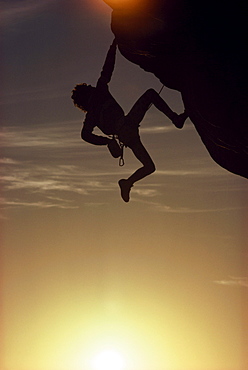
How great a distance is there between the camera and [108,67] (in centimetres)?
1567

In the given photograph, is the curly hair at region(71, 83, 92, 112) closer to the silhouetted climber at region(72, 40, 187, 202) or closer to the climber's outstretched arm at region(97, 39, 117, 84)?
the silhouetted climber at region(72, 40, 187, 202)

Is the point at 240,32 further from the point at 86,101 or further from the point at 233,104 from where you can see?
the point at 86,101

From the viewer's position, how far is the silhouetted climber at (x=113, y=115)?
15703 mm

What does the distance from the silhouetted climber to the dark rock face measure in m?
0.62

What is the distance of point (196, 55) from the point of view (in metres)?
15.0

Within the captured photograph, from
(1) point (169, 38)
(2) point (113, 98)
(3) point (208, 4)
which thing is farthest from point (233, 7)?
(2) point (113, 98)

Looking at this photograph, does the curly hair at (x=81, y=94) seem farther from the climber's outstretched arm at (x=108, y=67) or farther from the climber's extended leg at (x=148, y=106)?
the climber's extended leg at (x=148, y=106)

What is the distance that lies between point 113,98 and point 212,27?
2.78 metres

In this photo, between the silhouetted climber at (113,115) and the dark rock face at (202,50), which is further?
the silhouetted climber at (113,115)

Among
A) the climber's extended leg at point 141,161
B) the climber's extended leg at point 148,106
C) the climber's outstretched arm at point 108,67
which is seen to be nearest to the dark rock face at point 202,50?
the climber's extended leg at point 148,106

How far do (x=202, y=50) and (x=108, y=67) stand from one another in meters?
2.13

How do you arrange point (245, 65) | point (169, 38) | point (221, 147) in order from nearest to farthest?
point (245, 65), point (169, 38), point (221, 147)

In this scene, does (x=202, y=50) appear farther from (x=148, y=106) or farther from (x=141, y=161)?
(x=141, y=161)

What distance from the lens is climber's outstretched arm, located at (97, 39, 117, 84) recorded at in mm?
15688
